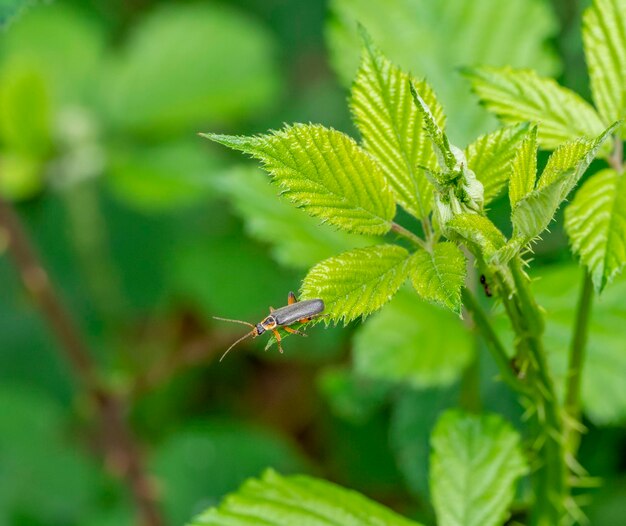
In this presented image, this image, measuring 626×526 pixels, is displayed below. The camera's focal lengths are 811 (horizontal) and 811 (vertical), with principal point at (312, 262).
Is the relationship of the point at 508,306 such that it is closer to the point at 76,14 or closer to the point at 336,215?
the point at 336,215

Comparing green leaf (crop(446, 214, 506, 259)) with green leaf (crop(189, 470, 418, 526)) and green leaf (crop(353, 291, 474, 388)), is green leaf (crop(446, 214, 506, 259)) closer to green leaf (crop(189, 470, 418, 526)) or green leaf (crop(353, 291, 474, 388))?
green leaf (crop(189, 470, 418, 526))

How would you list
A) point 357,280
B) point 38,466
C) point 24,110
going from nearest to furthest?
point 357,280 → point 24,110 → point 38,466

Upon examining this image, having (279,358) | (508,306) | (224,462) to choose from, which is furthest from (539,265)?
(279,358)

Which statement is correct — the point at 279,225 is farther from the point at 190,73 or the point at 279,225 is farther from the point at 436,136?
the point at 190,73

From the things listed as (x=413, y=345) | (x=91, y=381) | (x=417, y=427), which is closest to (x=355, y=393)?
(x=417, y=427)

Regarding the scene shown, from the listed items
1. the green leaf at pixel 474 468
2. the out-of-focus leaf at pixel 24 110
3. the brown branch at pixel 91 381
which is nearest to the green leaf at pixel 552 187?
the green leaf at pixel 474 468
